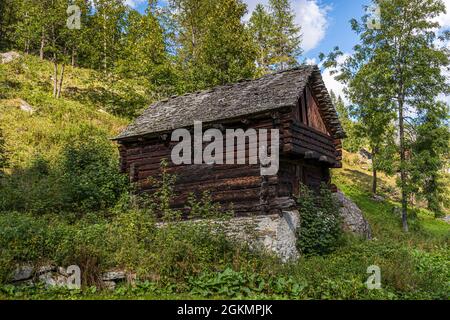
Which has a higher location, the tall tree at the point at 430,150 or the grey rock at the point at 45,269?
the tall tree at the point at 430,150

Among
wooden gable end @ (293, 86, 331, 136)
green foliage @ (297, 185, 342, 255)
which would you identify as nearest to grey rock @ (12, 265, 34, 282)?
green foliage @ (297, 185, 342, 255)

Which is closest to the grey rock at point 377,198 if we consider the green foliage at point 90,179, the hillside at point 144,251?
the hillside at point 144,251

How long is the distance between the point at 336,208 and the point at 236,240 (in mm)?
4465

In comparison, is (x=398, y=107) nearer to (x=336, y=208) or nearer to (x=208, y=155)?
(x=336, y=208)

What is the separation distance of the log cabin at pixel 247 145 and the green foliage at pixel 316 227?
2.22 ft

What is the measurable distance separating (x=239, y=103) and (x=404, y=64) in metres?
13.4

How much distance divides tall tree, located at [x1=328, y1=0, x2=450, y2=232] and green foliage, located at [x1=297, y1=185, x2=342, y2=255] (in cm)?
941

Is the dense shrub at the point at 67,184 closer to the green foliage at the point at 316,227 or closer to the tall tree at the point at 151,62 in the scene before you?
the green foliage at the point at 316,227

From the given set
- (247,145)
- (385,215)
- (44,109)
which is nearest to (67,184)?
(247,145)

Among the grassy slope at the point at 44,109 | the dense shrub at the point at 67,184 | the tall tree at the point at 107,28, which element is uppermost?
the tall tree at the point at 107,28

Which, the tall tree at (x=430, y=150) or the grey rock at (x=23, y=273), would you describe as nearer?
the grey rock at (x=23, y=273)

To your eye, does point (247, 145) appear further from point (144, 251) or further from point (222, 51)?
point (222, 51)

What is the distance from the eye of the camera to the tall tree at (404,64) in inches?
871
